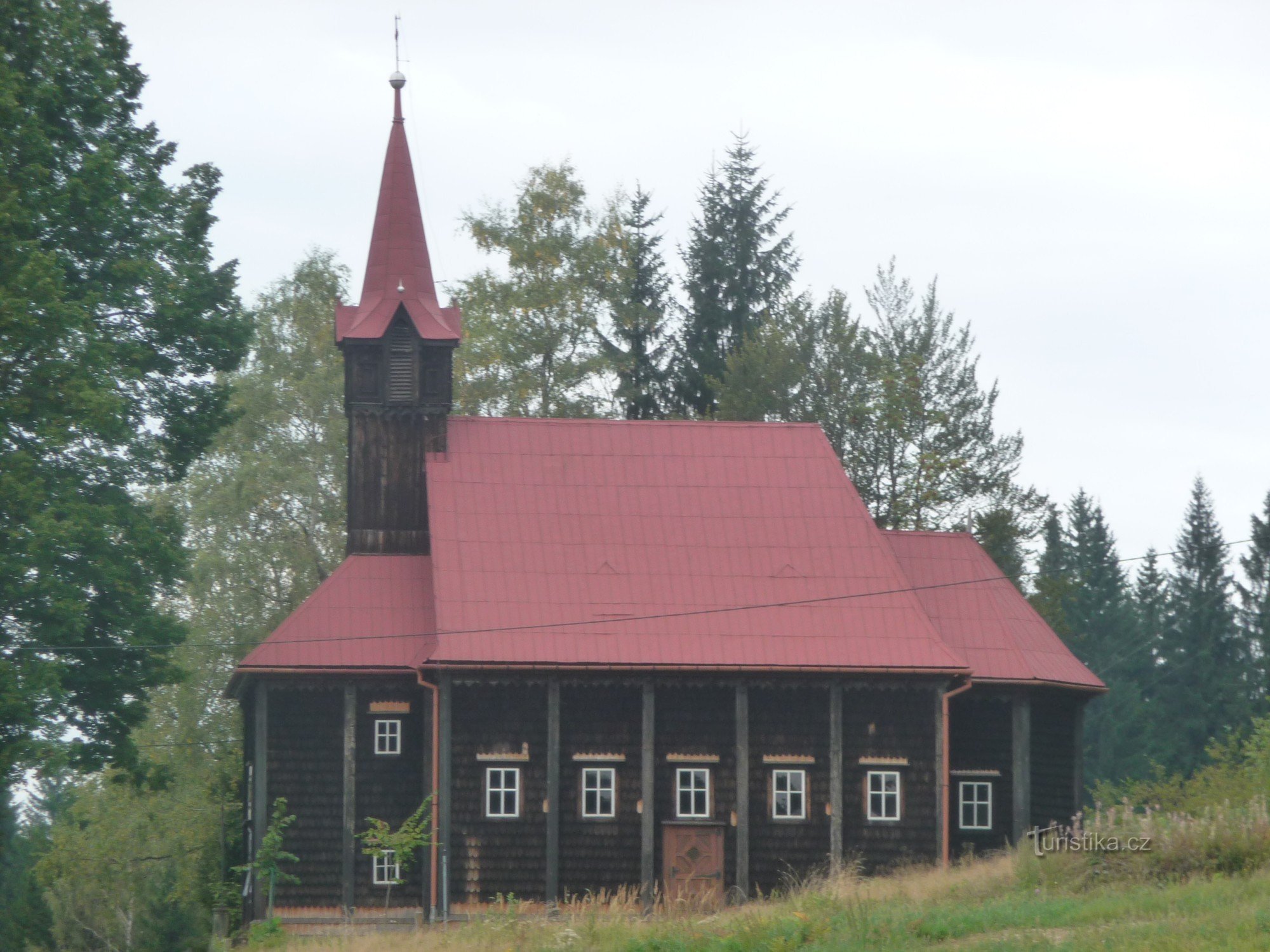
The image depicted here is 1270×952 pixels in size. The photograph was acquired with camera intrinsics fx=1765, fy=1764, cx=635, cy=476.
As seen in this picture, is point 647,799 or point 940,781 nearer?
point 647,799

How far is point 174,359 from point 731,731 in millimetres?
12405

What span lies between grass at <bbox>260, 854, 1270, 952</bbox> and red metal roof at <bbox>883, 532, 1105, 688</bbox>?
29.8ft

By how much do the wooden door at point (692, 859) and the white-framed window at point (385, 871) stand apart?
464 centimetres

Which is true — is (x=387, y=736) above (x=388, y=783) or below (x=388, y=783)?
above

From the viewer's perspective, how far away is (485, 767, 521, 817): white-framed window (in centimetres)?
3048

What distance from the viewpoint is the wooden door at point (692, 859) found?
100 feet

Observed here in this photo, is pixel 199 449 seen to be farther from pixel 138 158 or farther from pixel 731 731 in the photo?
pixel 731 731

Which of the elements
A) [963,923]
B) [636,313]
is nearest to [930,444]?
[636,313]

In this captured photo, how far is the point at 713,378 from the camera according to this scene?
49250mm

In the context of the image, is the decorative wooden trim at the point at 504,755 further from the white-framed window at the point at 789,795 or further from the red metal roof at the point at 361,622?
the white-framed window at the point at 789,795

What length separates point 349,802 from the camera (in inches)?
1210

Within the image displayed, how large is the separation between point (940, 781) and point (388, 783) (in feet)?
32.1

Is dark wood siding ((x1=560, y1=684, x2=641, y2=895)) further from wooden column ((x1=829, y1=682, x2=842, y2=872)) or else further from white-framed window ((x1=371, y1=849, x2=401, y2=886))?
wooden column ((x1=829, y1=682, x2=842, y2=872))

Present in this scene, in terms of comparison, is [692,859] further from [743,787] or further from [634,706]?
[634,706]
